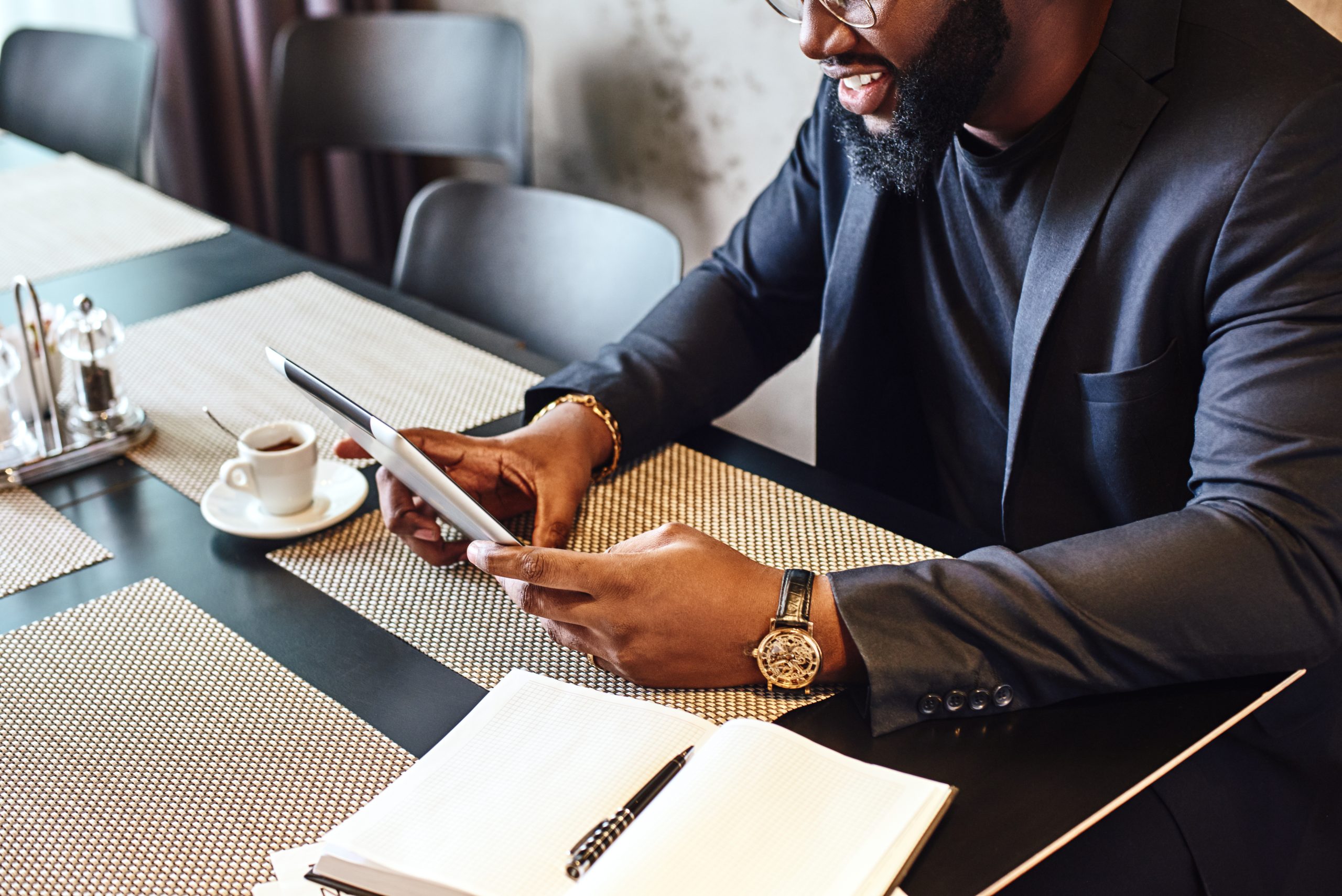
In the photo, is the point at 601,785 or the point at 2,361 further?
the point at 2,361

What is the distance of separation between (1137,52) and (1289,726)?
0.57 m

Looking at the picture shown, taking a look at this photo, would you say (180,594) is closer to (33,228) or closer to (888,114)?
(888,114)

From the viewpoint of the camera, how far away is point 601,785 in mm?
737

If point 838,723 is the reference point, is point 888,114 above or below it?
above

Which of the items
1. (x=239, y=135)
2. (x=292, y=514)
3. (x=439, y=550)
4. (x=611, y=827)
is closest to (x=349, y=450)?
(x=292, y=514)

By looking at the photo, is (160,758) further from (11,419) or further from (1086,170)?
(1086,170)

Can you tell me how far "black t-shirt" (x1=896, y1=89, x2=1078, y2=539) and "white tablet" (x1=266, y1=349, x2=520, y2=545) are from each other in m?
0.56

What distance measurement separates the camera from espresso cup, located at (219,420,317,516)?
1057mm

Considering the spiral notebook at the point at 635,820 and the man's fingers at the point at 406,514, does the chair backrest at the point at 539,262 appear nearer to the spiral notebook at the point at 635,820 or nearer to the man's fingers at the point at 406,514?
the man's fingers at the point at 406,514

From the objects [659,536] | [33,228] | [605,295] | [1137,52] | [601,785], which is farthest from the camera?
[33,228]

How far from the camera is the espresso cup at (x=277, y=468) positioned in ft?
3.47

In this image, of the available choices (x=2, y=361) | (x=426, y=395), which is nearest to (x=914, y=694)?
(x=426, y=395)

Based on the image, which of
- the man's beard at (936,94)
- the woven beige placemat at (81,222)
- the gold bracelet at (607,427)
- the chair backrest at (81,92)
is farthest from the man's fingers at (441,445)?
the chair backrest at (81,92)

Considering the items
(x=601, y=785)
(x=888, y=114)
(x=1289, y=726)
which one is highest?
(x=888, y=114)
